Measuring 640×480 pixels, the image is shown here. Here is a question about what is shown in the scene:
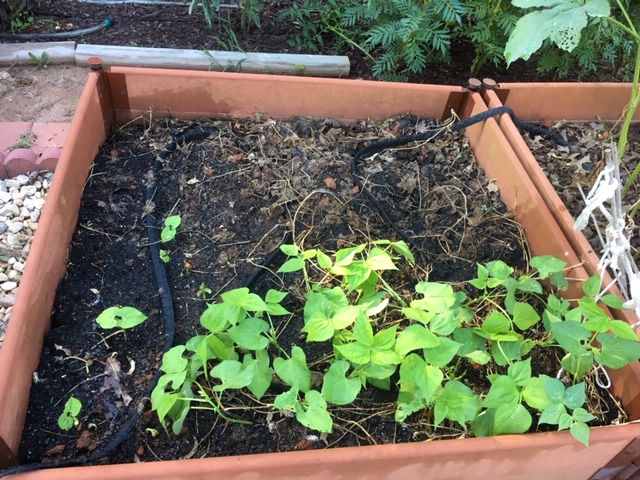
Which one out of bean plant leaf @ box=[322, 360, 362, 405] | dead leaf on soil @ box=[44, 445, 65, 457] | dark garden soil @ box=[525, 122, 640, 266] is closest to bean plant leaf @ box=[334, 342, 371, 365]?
bean plant leaf @ box=[322, 360, 362, 405]

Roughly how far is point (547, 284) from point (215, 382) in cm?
110

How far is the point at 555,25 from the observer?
1.48m

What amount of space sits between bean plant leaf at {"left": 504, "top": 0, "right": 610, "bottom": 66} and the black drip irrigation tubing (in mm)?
635

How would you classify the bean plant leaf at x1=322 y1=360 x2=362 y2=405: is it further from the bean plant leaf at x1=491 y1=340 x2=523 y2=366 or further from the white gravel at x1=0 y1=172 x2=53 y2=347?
the white gravel at x1=0 y1=172 x2=53 y2=347

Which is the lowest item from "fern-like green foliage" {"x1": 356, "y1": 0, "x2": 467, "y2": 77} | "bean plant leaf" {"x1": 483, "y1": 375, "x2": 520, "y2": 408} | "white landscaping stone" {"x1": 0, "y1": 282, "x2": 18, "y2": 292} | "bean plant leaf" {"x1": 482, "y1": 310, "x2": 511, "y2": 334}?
"white landscaping stone" {"x1": 0, "y1": 282, "x2": 18, "y2": 292}

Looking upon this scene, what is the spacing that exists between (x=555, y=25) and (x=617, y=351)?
0.86m

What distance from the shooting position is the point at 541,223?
1.86 meters

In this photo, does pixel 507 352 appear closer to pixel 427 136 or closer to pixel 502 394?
pixel 502 394

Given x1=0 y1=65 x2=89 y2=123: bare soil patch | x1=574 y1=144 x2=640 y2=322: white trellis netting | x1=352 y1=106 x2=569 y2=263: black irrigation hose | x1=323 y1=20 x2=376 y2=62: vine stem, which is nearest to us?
x1=574 y1=144 x2=640 y2=322: white trellis netting

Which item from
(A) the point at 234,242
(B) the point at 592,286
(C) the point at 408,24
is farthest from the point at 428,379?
(C) the point at 408,24

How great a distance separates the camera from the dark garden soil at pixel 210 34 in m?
2.91

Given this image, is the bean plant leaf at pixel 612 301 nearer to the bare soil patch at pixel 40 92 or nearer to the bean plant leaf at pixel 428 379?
the bean plant leaf at pixel 428 379

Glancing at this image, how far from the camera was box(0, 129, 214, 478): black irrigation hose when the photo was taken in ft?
4.21

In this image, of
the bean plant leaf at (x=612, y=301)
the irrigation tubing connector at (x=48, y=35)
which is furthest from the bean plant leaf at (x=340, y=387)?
the irrigation tubing connector at (x=48, y=35)
